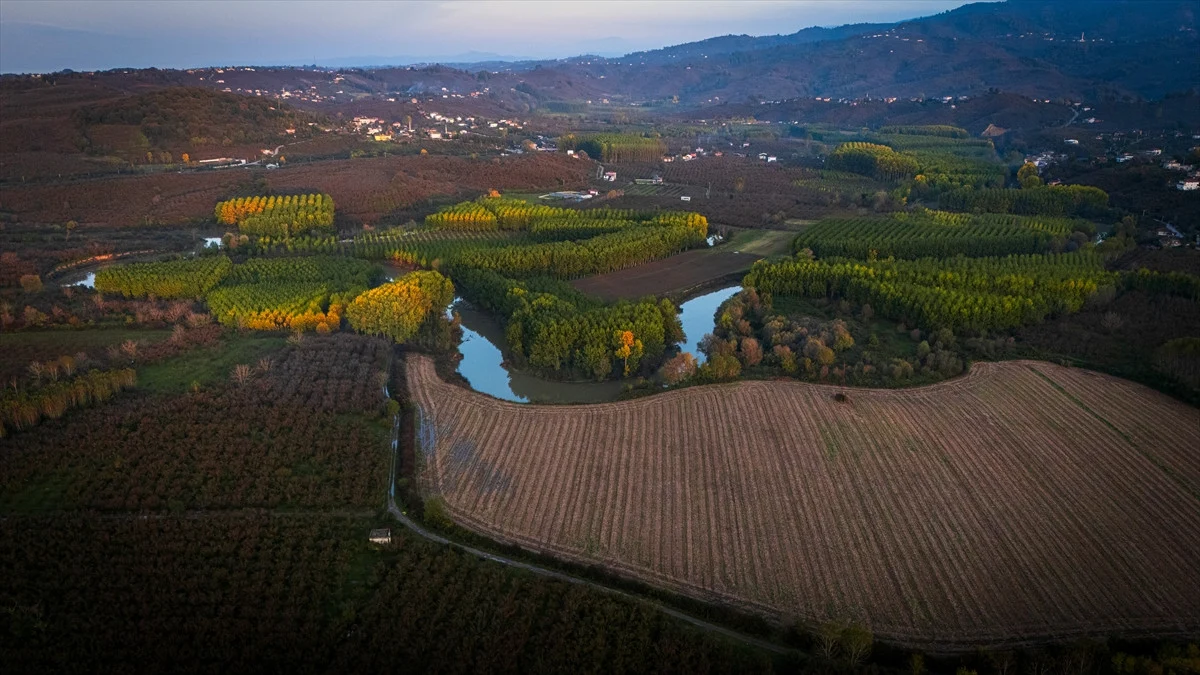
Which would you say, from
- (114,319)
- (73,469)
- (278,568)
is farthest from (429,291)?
(278,568)

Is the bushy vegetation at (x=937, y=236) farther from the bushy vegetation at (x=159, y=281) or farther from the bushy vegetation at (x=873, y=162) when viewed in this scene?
the bushy vegetation at (x=159, y=281)

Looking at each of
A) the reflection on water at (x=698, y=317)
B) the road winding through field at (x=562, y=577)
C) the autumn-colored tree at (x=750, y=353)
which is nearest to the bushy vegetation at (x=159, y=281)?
the road winding through field at (x=562, y=577)

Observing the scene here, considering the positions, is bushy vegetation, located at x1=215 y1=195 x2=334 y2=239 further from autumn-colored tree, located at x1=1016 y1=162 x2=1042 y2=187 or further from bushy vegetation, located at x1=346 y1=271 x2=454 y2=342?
autumn-colored tree, located at x1=1016 y1=162 x2=1042 y2=187

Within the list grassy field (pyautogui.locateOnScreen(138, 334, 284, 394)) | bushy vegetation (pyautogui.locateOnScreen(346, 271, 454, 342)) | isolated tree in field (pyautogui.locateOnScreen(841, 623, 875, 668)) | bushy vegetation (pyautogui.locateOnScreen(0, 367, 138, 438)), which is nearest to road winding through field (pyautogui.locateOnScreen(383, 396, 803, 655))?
isolated tree in field (pyautogui.locateOnScreen(841, 623, 875, 668))

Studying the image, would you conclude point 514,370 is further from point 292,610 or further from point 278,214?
point 278,214

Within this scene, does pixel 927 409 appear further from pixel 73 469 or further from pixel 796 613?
pixel 73 469
